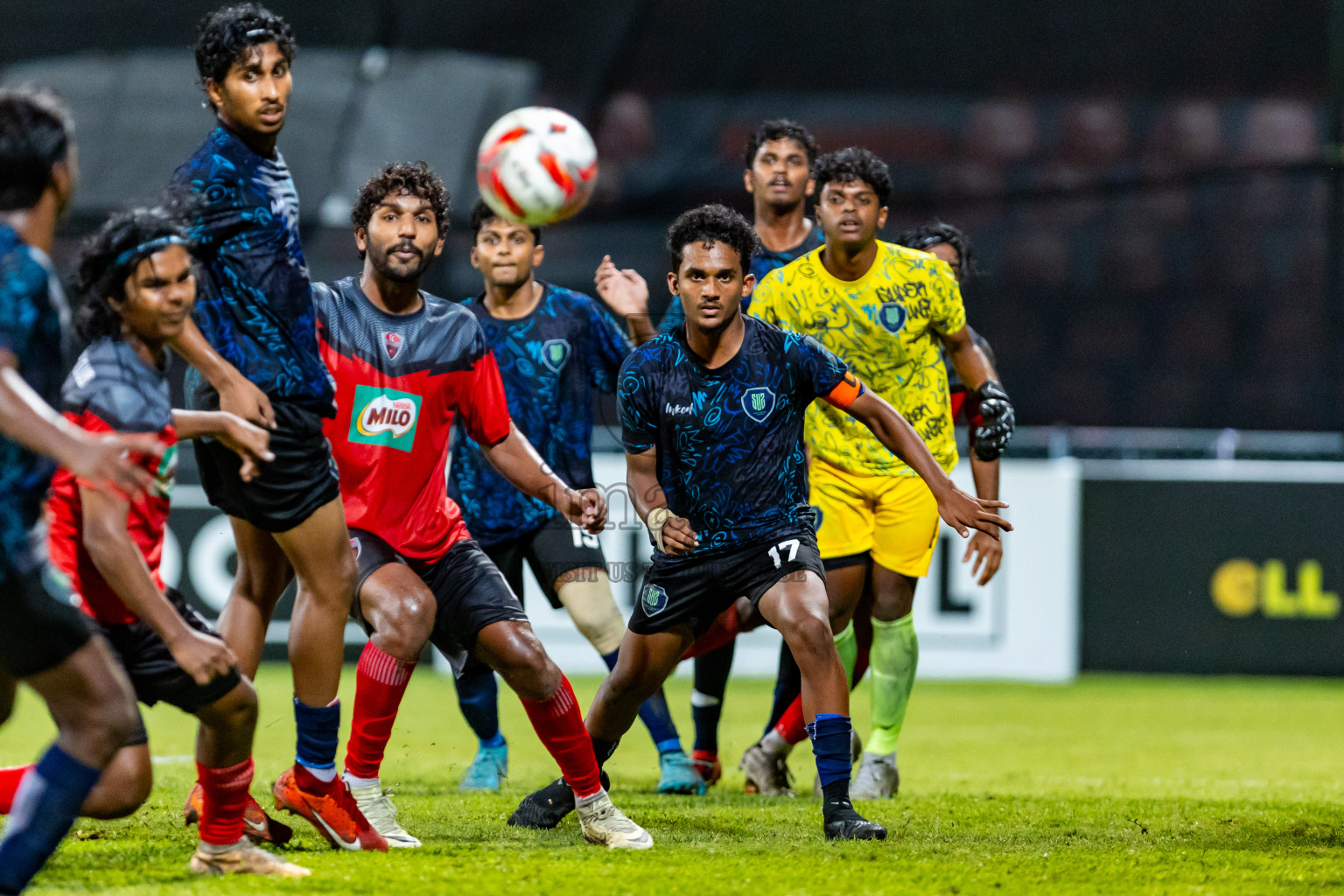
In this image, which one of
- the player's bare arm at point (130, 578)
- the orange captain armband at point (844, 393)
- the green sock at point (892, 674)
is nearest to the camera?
the player's bare arm at point (130, 578)

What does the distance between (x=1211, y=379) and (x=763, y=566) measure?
8.98 metres

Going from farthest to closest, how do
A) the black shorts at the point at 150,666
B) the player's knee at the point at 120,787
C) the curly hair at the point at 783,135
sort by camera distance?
the curly hair at the point at 783,135 < the player's knee at the point at 120,787 < the black shorts at the point at 150,666

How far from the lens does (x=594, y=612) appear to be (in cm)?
629

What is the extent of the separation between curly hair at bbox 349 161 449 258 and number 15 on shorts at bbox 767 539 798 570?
150 cm

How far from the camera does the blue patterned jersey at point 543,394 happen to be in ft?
20.9

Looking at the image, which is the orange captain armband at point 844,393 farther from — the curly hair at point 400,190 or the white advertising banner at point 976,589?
the white advertising banner at point 976,589

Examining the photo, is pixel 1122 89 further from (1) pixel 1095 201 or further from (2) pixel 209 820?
(2) pixel 209 820

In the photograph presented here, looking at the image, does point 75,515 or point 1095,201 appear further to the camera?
point 1095,201

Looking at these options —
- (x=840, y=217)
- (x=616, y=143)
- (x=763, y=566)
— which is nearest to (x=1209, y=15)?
(x=616, y=143)

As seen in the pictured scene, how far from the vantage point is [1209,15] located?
13.6m

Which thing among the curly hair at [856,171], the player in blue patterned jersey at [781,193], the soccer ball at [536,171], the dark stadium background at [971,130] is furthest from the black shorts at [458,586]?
the dark stadium background at [971,130]

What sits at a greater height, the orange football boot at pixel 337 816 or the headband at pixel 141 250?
the headband at pixel 141 250

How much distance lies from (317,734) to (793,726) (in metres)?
2.33

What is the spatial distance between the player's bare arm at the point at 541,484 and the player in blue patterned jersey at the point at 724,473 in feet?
0.71
